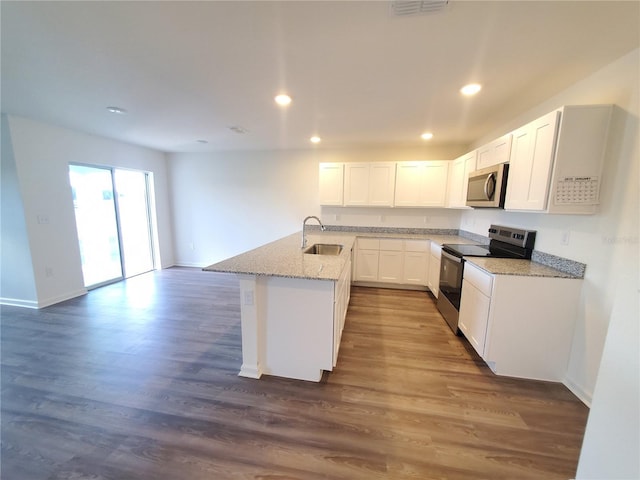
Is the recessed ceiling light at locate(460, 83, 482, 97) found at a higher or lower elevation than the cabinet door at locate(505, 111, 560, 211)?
higher

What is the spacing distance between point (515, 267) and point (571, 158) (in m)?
0.94

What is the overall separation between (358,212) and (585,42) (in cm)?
339

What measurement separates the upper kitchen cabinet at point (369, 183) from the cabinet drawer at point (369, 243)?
636mm

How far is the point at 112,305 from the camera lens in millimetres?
3504

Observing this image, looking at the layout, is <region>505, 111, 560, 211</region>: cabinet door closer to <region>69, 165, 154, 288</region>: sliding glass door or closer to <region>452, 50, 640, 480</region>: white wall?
<region>452, 50, 640, 480</region>: white wall

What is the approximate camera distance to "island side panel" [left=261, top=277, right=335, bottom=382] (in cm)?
199

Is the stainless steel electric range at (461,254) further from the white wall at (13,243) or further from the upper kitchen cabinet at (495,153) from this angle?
the white wall at (13,243)

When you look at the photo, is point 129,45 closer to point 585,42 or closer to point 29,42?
point 29,42

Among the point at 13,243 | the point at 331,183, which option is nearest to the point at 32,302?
the point at 13,243

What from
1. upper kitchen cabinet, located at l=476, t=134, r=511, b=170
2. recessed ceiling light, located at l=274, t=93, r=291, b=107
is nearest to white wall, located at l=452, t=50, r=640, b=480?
upper kitchen cabinet, located at l=476, t=134, r=511, b=170

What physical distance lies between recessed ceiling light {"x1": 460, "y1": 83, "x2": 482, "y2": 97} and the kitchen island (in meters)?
1.93

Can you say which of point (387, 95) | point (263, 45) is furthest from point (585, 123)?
point (263, 45)

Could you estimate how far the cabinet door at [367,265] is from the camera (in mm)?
Result: 4176

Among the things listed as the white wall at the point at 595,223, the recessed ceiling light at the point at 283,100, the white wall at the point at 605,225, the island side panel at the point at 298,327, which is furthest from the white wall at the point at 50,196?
the white wall at the point at 605,225
